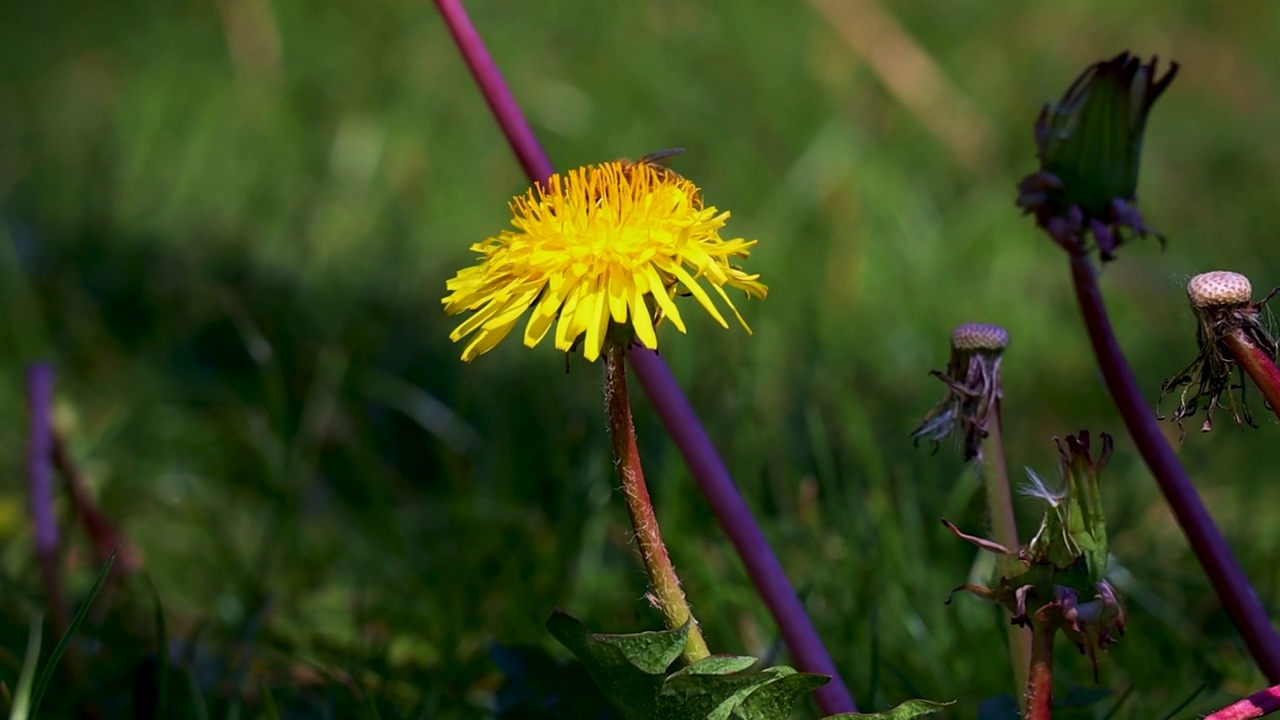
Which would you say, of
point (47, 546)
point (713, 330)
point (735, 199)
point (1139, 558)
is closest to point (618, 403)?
point (47, 546)

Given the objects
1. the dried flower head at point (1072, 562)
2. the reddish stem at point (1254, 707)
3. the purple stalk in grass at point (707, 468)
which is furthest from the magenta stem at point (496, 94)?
the reddish stem at point (1254, 707)

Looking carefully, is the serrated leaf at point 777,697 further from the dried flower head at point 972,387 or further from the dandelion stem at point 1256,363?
the dandelion stem at point 1256,363

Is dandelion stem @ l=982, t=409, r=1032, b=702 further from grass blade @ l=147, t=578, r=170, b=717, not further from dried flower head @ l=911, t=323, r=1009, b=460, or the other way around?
grass blade @ l=147, t=578, r=170, b=717

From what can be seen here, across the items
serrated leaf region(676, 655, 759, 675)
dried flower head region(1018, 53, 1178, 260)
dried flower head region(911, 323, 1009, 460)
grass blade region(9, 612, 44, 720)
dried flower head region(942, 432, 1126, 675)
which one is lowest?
grass blade region(9, 612, 44, 720)

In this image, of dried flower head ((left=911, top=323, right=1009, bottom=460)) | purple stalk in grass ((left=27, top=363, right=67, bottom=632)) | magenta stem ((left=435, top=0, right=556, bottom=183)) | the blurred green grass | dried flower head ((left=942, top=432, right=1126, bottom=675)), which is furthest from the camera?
the blurred green grass

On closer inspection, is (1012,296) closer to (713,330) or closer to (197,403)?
(713,330)

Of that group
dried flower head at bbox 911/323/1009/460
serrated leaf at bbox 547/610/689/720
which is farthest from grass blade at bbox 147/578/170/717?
dried flower head at bbox 911/323/1009/460

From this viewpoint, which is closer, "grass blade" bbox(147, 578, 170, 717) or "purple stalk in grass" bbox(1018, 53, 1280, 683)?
"purple stalk in grass" bbox(1018, 53, 1280, 683)
